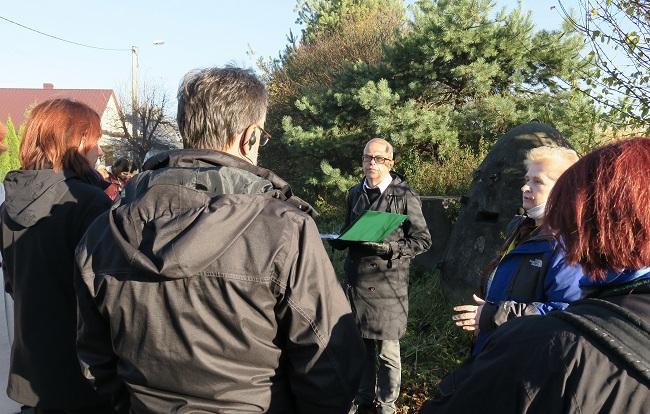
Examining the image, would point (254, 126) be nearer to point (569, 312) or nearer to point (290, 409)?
point (290, 409)

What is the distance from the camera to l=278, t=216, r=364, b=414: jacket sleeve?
1.66 metres

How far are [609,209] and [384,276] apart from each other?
2974 millimetres

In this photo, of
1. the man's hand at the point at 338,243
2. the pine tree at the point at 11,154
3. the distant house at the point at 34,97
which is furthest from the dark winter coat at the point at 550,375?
the distant house at the point at 34,97

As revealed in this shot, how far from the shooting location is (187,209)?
1615 mm

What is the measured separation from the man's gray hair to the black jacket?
0.77 metres

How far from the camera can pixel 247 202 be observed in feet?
5.34

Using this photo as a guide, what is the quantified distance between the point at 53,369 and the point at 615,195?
6.97 feet

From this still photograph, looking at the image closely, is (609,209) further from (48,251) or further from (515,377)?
(48,251)

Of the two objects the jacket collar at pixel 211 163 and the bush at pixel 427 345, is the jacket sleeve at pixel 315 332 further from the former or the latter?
the bush at pixel 427 345

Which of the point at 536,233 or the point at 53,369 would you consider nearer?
the point at 53,369

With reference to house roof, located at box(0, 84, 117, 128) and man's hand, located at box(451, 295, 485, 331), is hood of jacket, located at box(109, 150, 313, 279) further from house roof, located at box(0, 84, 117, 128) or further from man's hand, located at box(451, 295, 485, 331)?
house roof, located at box(0, 84, 117, 128)

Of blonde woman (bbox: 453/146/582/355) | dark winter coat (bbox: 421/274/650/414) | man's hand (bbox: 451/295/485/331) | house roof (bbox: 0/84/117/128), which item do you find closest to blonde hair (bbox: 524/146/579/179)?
blonde woman (bbox: 453/146/582/355)

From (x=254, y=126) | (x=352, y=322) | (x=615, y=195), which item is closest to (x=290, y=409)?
(x=352, y=322)

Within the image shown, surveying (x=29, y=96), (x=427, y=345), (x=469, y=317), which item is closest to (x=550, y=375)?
(x=469, y=317)
